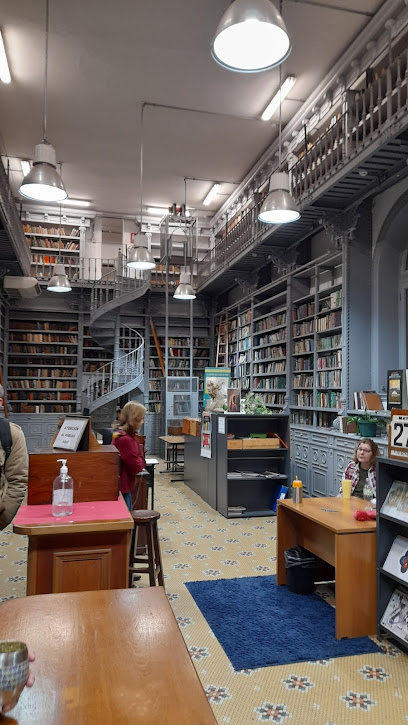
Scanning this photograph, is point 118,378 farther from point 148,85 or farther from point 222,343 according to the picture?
point 148,85

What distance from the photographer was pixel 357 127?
213 inches

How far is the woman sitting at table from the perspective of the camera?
4.07m

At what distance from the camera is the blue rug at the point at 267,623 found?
3.00 metres

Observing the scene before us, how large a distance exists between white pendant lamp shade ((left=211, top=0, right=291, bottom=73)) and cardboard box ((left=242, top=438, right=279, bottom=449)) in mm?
4349

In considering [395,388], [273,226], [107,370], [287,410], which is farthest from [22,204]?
[395,388]

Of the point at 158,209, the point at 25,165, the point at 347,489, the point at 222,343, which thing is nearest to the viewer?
the point at 347,489

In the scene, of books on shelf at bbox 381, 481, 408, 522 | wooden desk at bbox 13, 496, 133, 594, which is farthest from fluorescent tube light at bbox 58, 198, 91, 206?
books on shelf at bbox 381, 481, 408, 522

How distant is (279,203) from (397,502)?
123 inches

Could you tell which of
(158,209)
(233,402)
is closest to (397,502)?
(233,402)

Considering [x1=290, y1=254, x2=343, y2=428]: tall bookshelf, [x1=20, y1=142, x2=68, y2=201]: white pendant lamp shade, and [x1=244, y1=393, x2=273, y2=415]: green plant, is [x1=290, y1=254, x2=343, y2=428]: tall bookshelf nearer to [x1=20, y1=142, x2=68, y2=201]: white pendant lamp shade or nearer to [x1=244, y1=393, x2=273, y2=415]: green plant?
[x1=244, y1=393, x2=273, y2=415]: green plant

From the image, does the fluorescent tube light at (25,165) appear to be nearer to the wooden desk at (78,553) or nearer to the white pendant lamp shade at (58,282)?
the white pendant lamp shade at (58,282)

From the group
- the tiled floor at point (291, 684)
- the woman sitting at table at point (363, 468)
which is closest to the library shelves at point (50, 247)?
the tiled floor at point (291, 684)

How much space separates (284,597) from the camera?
385 centimetres

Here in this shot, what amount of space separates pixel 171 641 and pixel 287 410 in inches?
292
